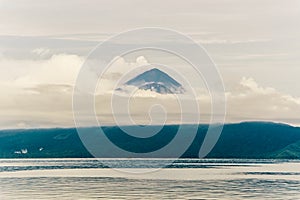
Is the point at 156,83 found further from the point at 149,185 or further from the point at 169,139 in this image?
the point at 149,185

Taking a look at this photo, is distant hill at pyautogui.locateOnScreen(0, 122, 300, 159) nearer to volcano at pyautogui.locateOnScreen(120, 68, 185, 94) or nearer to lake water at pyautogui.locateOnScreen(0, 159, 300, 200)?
volcano at pyautogui.locateOnScreen(120, 68, 185, 94)

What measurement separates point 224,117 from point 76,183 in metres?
12.2

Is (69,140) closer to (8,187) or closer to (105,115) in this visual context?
(105,115)

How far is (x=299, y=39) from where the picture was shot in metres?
49.8

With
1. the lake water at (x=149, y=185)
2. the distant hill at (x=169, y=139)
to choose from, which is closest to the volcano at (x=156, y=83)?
the distant hill at (x=169, y=139)

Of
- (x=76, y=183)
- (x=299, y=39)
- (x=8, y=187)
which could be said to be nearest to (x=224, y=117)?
(x=299, y=39)

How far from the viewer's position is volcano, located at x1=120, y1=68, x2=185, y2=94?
46.7 meters

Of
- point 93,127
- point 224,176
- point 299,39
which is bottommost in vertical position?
point 224,176

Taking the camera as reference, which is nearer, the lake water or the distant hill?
the lake water

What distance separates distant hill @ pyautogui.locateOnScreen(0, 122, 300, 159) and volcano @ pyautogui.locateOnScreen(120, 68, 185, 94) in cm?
245

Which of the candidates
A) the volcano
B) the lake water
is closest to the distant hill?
the volcano

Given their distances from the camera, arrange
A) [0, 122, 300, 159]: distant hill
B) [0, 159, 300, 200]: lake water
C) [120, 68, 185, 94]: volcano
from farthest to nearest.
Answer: [0, 122, 300, 159]: distant hill < [120, 68, 185, 94]: volcano < [0, 159, 300, 200]: lake water

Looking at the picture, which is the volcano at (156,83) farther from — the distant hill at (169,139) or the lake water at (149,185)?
the lake water at (149,185)

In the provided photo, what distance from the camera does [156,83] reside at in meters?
48.1
